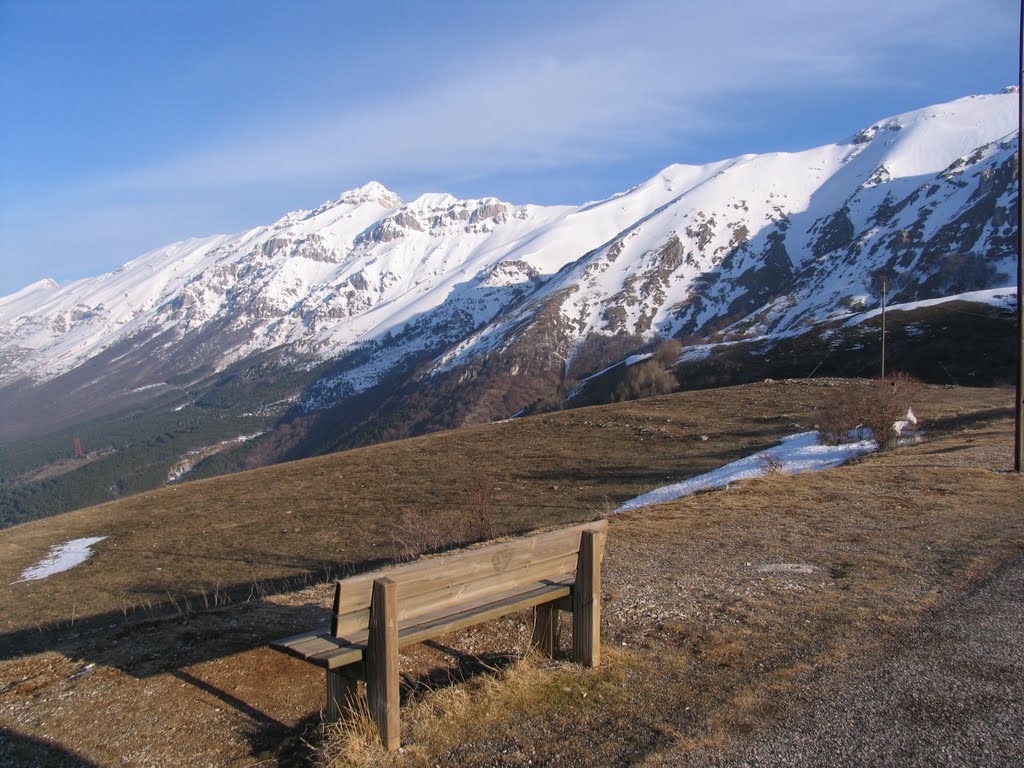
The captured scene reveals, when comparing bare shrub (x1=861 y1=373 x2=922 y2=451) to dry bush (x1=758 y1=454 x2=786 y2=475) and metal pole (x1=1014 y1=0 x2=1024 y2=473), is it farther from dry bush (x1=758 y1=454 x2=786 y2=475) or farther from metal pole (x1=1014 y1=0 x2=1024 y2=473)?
metal pole (x1=1014 y1=0 x2=1024 y2=473)

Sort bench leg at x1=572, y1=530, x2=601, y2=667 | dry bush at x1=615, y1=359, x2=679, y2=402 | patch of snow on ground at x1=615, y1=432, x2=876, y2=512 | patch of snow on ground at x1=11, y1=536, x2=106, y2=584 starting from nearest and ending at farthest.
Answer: bench leg at x1=572, y1=530, x2=601, y2=667
patch of snow on ground at x1=615, y1=432, x2=876, y2=512
patch of snow on ground at x1=11, y1=536, x2=106, y2=584
dry bush at x1=615, y1=359, x2=679, y2=402

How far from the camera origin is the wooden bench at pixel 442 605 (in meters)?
6.24

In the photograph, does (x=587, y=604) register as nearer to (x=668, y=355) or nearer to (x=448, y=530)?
(x=448, y=530)

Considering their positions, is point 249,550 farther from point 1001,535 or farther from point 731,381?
point 731,381

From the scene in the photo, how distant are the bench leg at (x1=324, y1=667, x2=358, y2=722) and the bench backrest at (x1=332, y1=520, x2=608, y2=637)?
43cm

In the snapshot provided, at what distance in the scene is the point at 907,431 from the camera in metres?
32.8

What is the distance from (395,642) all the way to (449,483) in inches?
1326

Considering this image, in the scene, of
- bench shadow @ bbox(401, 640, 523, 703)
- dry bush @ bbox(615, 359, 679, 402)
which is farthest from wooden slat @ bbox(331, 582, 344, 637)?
dry bush @ bbox(615, 359, 679, 402)

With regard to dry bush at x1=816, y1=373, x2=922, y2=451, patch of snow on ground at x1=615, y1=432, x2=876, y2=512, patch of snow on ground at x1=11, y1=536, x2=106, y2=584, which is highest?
dry bush at x1=816, y1=373, x2=922, y2=451

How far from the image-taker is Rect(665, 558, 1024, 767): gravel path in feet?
19.7

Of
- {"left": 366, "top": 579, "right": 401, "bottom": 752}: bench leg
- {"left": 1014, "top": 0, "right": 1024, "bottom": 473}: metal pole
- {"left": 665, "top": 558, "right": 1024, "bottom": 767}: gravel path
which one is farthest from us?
{"left": 1014, "top": 0, "right": 1024, "bottom": 473}: metal pole

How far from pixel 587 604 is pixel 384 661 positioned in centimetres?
245

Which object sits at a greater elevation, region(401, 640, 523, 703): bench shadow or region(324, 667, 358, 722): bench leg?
region(324, 667, 358, 722): bench leg

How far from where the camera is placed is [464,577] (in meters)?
7.08
